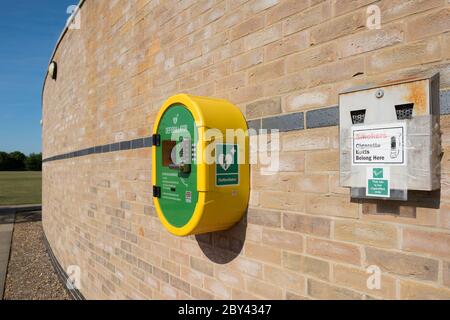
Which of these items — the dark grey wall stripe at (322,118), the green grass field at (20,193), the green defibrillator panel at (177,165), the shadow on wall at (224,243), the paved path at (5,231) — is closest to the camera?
the dark grey wall stripe at (322,118)

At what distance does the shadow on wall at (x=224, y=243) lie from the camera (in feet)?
9.17

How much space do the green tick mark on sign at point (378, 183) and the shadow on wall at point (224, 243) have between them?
108 centimetres

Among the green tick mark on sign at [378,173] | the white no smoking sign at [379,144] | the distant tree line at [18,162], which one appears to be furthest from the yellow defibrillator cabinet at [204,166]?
the distant tree line at [18,162]

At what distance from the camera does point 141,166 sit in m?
4.16

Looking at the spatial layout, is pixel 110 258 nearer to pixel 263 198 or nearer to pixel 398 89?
pixel 263 198

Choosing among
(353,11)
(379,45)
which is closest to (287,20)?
(353,11)

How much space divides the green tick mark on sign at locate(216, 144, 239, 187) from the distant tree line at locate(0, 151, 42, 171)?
71203 millimetres

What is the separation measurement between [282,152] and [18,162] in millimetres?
74525

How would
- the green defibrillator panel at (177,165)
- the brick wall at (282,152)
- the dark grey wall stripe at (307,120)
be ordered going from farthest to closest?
the green defibrillator panel at (177,165), the brick wall at (282,152), the dark grey wall stripe at (307,120)

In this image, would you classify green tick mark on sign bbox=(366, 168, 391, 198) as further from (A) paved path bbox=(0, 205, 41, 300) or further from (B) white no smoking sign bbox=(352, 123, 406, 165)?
(A) paved path bbox=(0, 205, 41, 300)

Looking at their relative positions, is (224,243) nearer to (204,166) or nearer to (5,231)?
(204,166)

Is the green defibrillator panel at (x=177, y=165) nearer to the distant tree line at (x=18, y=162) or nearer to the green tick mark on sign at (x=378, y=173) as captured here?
the green tick mark on sign at (x=378, y=173)

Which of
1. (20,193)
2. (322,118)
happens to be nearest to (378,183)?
(322,118)

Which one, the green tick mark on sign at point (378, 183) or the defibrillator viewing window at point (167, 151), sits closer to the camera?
the green tick mark on sign at point (378, 183)
